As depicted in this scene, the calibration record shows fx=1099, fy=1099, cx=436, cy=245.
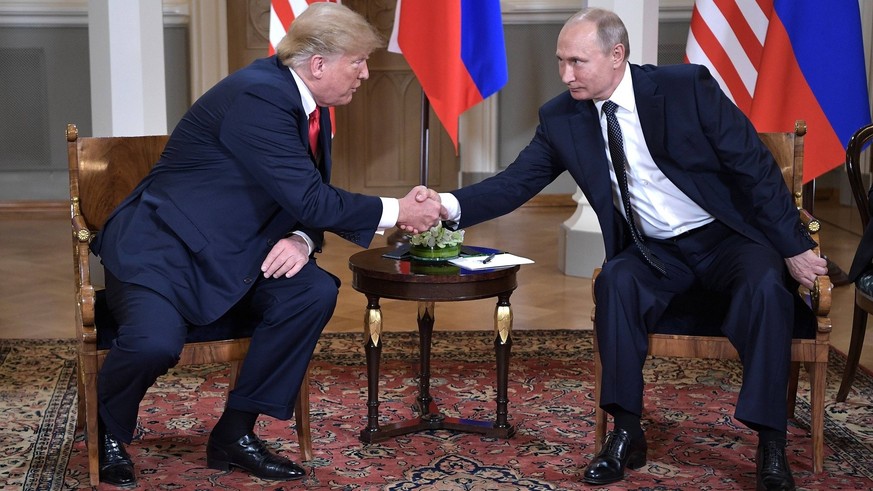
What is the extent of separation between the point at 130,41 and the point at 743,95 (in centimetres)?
284

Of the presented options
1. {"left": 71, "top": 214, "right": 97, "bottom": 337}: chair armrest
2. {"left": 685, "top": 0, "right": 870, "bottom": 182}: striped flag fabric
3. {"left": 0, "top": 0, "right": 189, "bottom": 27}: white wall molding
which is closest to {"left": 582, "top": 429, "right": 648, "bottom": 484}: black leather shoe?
{"left": 71, "top": 214, "right": 97, "bottom": 337}: chair armrest

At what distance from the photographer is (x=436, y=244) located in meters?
3.25

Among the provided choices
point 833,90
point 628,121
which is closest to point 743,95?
point 833,90

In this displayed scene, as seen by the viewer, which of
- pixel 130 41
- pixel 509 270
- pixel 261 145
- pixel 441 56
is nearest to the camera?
pixel 261 145

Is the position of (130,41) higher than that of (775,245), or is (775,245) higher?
(130,41)

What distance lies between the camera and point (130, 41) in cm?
510

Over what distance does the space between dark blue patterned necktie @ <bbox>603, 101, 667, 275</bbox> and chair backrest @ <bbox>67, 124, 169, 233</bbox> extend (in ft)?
4.49

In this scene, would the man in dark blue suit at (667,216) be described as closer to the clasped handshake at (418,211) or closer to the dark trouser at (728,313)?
the dark trouser at (728,313)

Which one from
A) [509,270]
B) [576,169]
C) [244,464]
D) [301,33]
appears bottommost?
[244,464]

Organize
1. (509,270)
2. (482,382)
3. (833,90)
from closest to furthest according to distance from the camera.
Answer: (509,270), (482,382), (833,90)

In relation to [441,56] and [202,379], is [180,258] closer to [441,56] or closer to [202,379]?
[202,379]

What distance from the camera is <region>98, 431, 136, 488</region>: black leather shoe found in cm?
289

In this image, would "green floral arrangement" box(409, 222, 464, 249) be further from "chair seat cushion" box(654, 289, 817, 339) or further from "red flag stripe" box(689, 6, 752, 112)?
"red flag stripe" box(689, 6, 752, 112)

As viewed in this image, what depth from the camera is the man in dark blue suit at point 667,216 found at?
286 centimetres
